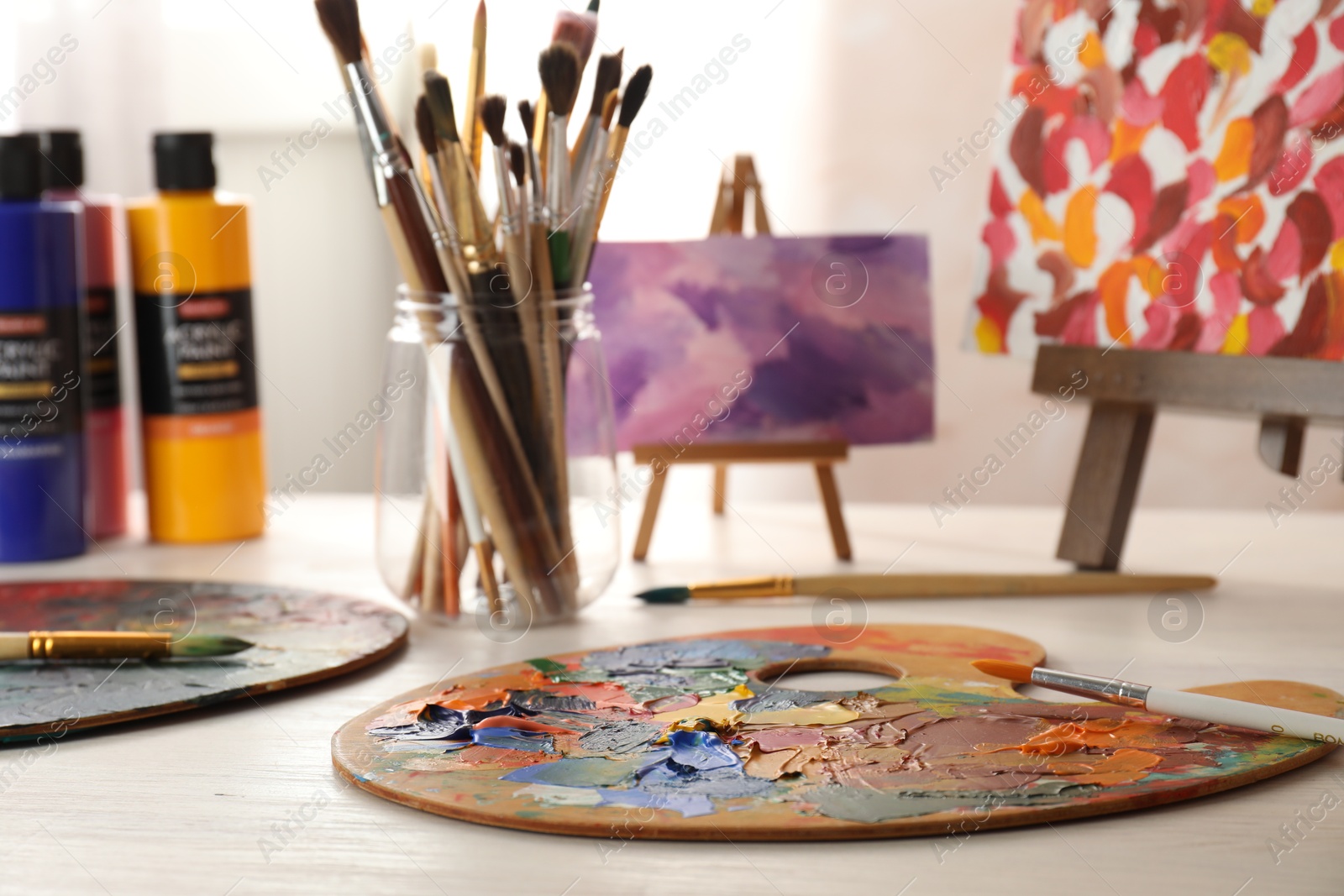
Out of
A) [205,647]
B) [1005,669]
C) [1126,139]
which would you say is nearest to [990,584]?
[1005,669]

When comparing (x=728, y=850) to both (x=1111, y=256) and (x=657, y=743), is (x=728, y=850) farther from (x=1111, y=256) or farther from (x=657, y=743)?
(x=1111, y=256)

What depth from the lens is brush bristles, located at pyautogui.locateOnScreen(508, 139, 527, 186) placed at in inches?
21.5

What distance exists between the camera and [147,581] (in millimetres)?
671

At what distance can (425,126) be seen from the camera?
55 centimetres

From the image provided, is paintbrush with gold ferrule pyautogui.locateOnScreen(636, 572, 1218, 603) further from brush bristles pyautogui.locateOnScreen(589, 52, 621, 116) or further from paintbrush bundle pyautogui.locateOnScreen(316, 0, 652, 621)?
brush bristles pyautogui.locateOnScreen(589, 52, 621, 116)

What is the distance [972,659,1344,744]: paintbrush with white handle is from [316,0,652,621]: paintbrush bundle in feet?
0.78

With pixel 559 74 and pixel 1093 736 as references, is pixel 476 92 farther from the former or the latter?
pixel 1093 736

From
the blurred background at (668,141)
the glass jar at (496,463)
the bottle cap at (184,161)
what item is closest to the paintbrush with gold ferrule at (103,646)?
the glass jar at (496,463)

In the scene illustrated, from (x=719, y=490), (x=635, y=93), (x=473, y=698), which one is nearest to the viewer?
(x=473, y=698)

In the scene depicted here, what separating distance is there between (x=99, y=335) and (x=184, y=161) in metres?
0.12

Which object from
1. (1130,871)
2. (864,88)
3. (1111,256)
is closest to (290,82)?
(864,88)

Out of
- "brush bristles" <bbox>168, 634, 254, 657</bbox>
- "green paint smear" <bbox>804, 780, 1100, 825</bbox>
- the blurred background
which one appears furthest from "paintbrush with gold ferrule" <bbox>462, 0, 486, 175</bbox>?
the blurred background

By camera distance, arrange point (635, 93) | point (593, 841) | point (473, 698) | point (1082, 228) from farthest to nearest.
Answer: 1. point (1082, 228)
2. point (635, 93)
3. point (473, 698)
4. point (593, 841)

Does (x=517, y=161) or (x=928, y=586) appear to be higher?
(x=517, y=161)
